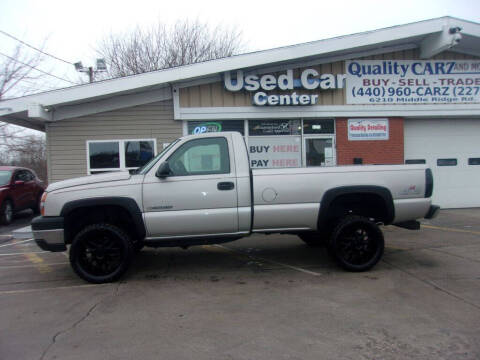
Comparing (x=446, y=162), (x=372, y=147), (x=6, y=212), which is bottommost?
(x=6, y=212)

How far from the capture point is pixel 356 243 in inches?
207

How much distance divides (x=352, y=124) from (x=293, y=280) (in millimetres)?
6642

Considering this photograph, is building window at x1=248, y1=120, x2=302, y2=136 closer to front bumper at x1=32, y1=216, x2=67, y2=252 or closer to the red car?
front bumper at x1=32, y1=216, x2=67, y2=252

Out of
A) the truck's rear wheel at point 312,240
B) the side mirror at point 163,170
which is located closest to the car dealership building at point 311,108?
the truck's rear wheel at point 312,240

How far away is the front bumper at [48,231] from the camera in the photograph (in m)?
4.77

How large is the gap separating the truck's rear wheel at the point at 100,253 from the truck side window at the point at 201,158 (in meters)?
1.15

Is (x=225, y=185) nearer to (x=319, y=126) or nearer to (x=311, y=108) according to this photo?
(x=311, y=108)

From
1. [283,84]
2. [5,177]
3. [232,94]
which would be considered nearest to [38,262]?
[232,94]

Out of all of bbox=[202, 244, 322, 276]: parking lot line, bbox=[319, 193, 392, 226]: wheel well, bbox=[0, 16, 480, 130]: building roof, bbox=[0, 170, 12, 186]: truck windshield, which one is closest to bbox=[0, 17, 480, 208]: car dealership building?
bbox=[0, 16, 480, 130]: building roof

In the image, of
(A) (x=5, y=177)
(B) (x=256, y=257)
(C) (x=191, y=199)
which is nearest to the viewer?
(C) (x=191, y=199)

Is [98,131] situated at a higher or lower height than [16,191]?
higher

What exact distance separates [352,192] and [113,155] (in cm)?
679

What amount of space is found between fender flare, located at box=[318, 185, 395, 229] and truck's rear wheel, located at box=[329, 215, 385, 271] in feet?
0.93

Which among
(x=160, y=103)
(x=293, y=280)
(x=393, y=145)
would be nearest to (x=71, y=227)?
(x=293, y=280)
